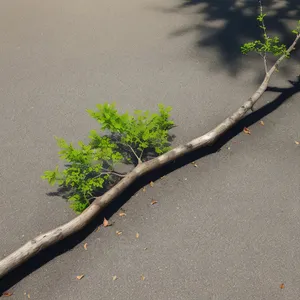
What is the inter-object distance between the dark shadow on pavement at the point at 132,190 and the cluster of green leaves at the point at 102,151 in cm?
30

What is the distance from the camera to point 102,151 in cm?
568

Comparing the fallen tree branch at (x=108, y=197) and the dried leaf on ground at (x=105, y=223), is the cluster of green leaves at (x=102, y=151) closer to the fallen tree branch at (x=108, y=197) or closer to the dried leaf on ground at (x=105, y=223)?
the fallen tree branch at (x=108, y=197)

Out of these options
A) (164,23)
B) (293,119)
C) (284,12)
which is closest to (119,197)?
(293,119)

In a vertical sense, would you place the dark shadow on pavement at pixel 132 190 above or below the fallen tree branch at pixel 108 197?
below

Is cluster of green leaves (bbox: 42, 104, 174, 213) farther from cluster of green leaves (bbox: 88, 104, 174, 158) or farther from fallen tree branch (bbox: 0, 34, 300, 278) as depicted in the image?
fallen tree branch (bbox: 0, 34, 300, 278)

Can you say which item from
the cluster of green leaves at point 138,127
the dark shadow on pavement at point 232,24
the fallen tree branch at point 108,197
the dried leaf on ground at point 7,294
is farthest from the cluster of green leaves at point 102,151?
the dark shadow on pavement at point 232,24

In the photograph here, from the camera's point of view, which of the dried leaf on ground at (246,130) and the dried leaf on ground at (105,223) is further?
the dried leaf on ground at (246,130)

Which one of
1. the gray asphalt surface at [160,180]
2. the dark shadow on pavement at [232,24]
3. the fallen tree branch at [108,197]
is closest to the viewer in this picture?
the fallen tree branch at [108,197]

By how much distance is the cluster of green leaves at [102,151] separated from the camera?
5367 millimetres

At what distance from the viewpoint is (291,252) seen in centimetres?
500

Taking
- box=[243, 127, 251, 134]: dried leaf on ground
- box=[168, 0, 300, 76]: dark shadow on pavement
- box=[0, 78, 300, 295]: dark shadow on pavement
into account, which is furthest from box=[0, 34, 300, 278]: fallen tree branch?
box=[168, 0, 300, 76]: dark shadow on pavement

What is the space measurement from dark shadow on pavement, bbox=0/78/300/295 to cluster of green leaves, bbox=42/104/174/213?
1.00ft

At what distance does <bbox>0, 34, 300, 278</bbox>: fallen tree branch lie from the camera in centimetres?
461

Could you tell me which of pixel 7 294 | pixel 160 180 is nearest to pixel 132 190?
pixel 160 180
